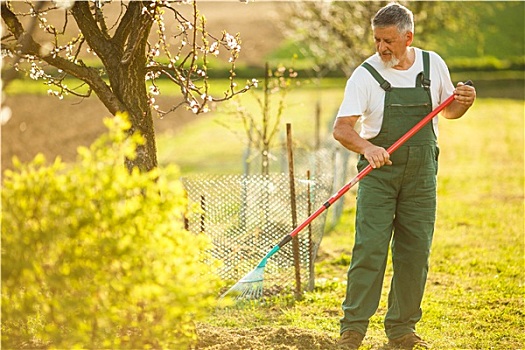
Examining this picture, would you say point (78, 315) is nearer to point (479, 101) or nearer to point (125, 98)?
point (125, 98)

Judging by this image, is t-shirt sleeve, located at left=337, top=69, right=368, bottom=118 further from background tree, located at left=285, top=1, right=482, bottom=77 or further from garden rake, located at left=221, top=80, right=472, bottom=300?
background tree, located at left=285, top=1, right=482, bottom=77

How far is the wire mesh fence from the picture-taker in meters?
7.10

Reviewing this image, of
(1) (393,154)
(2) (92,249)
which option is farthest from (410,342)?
(2) (92,249)

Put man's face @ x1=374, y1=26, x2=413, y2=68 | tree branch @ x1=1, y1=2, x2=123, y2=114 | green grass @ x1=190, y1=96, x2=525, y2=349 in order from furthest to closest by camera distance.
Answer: green grass @ x1=190, y1=96, x2=525, y2=349 < man's face @ x1=374, y1=26, x2=413, y2=68 < tree branch @ x1=1, y1=2, x2=123, y2=114

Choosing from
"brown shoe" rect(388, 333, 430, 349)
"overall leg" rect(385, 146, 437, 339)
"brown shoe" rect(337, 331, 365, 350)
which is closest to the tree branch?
"overall leg" rect(385, 146, 437, 339)

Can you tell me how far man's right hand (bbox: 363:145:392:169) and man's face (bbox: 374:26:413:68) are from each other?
55 centimetres

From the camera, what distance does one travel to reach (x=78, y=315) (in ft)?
12.4

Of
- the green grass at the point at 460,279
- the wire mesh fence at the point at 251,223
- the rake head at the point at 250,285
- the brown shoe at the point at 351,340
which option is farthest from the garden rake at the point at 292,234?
the brown shoe at the point at 351,340

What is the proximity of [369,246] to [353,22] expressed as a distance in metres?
10.3

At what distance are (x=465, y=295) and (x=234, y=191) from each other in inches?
79.4

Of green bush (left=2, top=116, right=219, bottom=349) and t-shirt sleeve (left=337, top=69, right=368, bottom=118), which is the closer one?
green bush (left=2, top=116, right=219, bottom=349)

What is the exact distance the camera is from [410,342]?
18.5 ft

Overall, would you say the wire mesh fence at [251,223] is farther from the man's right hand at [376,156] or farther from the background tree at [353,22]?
the background tree at [353,22]

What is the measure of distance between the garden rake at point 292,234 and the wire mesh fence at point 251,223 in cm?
34
